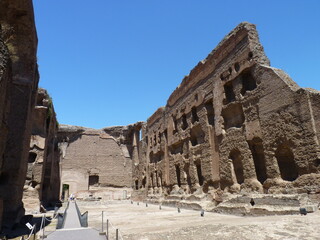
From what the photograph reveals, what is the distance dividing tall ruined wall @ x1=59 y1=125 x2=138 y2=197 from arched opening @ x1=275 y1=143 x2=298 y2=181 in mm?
25508

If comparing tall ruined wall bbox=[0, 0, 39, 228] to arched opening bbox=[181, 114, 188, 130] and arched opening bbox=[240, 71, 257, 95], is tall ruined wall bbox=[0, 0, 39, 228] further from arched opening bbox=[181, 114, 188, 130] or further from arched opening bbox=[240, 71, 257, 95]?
arched opening bbox=[181, 114, 188, 130]

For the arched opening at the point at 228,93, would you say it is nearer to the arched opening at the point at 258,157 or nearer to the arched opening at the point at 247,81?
the arched opening at the point at 247,81

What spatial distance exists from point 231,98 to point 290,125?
15.4 feet

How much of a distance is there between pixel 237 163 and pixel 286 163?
3.02 meters

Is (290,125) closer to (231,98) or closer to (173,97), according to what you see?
(231,98)

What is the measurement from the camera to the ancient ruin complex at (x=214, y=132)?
30.1 feet

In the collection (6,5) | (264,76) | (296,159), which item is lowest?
(296,159)

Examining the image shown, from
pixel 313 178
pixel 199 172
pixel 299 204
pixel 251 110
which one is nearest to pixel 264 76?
pixel 251 110

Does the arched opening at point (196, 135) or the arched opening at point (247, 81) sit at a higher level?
the arched opening at point (247, 81)

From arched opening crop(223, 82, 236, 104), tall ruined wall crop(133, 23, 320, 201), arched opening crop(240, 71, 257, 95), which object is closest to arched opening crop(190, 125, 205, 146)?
tall ruined wall crop(133, 23, 320, 201)

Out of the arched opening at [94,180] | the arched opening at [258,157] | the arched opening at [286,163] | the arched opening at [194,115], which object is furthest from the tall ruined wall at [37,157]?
the arched opening at [94,180]

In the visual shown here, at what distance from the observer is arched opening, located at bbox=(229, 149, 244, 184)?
12898mm

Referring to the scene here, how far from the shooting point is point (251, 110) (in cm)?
1216

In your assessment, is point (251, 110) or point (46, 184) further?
point (46, 184)
